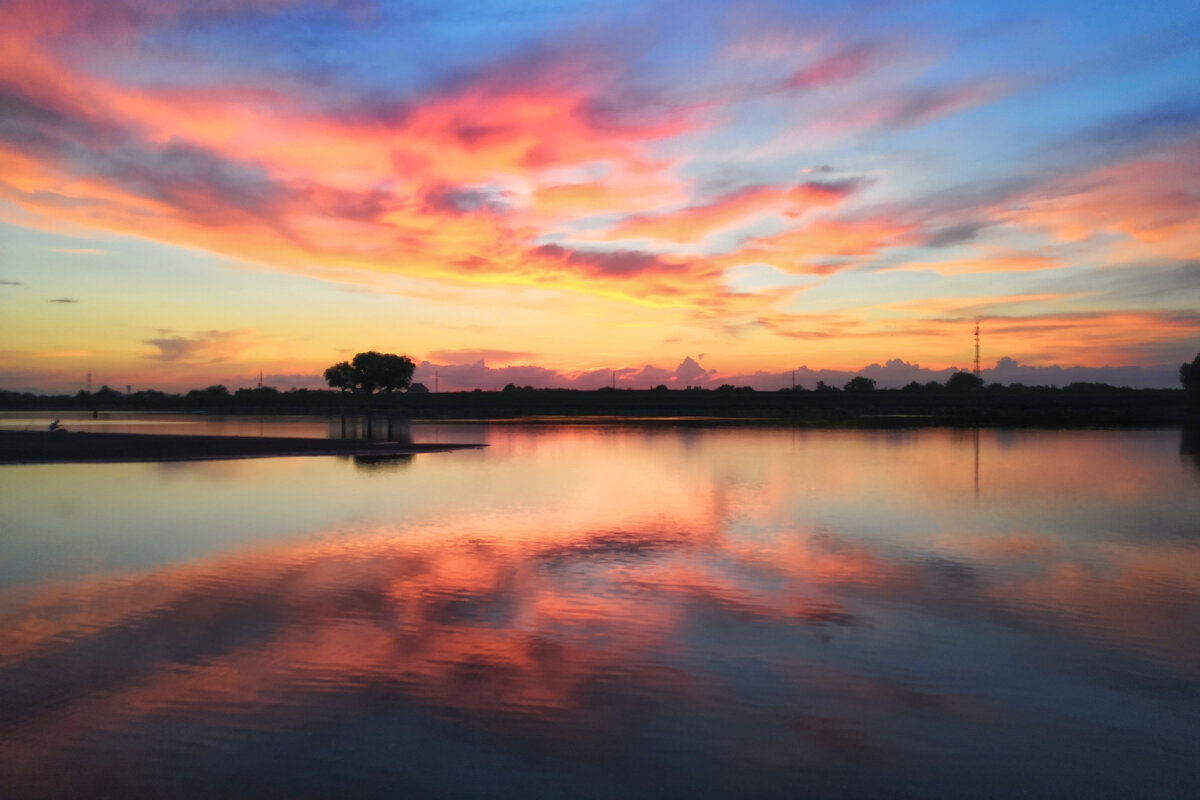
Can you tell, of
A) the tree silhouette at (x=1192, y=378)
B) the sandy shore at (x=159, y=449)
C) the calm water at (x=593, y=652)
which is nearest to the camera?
the calm water at (x=593, y=652)

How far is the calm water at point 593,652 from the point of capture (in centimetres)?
813

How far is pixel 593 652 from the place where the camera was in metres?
11.7

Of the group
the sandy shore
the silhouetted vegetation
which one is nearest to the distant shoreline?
the silhouetted vegetation

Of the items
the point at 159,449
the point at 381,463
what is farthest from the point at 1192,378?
the point at 159,449

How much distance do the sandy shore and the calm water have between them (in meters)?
20.8

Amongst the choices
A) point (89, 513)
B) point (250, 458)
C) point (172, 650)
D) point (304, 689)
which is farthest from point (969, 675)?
point (250, 458)

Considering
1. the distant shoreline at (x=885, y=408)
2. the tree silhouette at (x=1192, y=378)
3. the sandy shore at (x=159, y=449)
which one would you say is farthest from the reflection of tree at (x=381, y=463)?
the tree silhouette at (x=1192, y=378)

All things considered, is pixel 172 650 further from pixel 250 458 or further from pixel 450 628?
pixel 250 458

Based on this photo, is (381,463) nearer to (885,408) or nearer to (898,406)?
(898,406)

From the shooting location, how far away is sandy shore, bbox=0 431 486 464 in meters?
45.3

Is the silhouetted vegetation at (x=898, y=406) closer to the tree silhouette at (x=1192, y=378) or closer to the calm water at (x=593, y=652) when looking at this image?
the tree silhouette at (x=1192, y=378)

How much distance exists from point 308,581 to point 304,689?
637 cm

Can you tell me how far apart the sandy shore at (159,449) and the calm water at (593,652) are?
20.8 meters

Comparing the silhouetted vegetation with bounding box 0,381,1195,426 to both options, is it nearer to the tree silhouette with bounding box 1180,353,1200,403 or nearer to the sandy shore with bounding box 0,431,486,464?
the tree silhouette with bounding box 1180,353,1200,403
